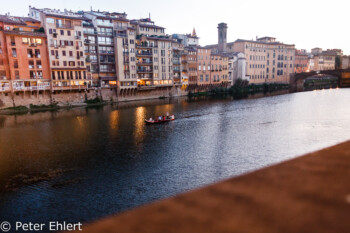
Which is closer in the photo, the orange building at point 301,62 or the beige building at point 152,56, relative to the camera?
the beige building at point 152,56

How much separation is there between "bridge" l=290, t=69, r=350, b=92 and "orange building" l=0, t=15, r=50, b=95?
268ft

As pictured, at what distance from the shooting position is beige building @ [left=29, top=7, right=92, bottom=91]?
54312 millimetres

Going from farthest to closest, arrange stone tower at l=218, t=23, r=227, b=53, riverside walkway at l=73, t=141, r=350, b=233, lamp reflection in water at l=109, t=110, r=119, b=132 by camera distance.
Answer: stone tower at l=218, t=23, r=227, b=53, lamp reflection in water at l=109, t=110, r=119, b=132, riverside walkway at l=73, t=141, r=350, b=233

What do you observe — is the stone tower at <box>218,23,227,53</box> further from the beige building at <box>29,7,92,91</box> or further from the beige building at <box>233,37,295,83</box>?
the beige building at <box>29,7,92,91</box>

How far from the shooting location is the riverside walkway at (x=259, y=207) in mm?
1008

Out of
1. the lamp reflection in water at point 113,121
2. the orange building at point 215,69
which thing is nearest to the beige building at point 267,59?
the orange building at point 215,69

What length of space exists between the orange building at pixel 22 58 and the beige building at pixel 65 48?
1.66 m

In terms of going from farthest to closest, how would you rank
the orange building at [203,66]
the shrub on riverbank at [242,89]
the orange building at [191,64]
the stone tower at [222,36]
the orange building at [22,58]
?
the stone tower at [222,36] < the orange building at [203,66] < the shrub on riverbank at [242,89] < the orange building at [191,64] < the orange building at [22,58]

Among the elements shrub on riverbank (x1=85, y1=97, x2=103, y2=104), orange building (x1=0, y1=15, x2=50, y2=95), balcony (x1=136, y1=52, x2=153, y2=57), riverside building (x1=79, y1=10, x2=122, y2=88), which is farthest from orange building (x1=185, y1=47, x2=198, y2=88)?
orange building (x1=0, y1=15, x2=50, y2=95)

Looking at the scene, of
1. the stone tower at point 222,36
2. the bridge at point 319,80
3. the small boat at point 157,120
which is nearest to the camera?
the small boat at point 157,120

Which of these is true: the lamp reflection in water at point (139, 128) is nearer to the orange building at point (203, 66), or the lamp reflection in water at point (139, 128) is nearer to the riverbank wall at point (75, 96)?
the riverbank wall at point (75, 96)

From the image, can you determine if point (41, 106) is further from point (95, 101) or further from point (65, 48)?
point (65, 48)

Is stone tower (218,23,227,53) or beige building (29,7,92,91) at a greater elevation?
stone tower (218,23,227,53)

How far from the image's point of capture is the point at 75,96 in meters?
58.9
